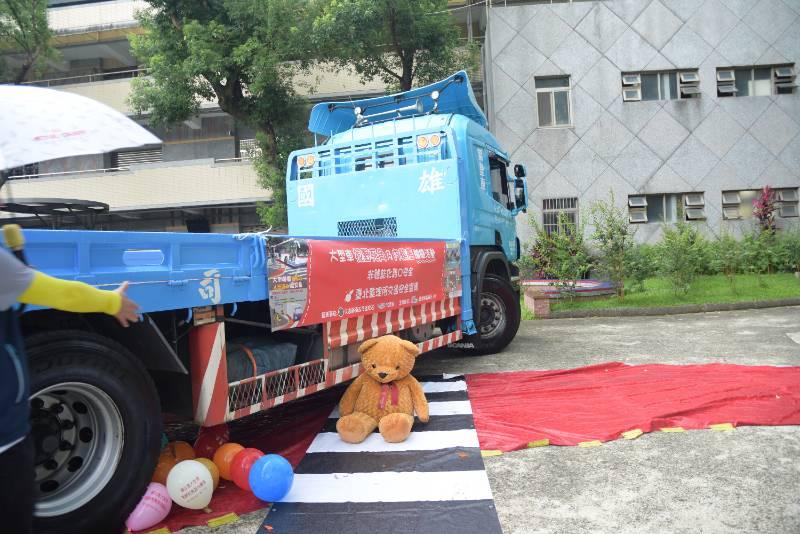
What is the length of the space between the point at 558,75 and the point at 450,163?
39.7 feet

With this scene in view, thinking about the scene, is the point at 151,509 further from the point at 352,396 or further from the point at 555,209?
the point at 555,209

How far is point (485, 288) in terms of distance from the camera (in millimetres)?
6930

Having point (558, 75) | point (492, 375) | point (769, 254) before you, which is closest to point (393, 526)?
point (492, 375)

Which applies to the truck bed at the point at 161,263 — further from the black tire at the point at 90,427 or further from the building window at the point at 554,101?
the building window at the point at 554,101

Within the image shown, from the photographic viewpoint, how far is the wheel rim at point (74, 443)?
245 cm

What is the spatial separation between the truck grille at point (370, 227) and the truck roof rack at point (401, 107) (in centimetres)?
161

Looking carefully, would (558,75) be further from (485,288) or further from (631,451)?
(631,451)

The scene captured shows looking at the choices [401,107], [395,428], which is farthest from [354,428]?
[401,107]

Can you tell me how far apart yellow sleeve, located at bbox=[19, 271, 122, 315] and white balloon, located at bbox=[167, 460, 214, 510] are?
138 centimetres

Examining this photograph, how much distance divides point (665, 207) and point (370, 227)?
1285 centimetres

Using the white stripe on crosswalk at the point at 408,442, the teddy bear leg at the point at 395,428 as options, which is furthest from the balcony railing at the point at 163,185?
the teddy bear leg at the point at 395,428

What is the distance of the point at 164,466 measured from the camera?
311 cm

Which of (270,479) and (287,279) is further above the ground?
(287,279)

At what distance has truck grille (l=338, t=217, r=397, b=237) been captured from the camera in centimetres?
634
